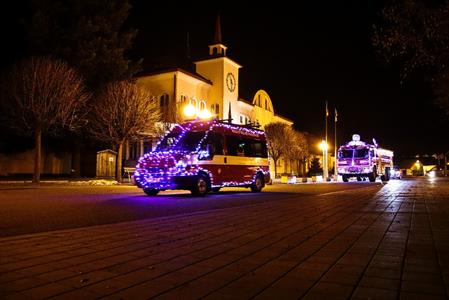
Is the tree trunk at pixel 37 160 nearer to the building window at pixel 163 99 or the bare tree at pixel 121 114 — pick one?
the bare tree at pixel 121 114

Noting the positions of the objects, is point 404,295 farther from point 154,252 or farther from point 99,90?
point 99,90

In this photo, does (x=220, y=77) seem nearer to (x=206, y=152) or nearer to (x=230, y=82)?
(x=230, y=82)

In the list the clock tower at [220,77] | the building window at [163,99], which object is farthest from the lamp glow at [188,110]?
the clock tower at [220,77]

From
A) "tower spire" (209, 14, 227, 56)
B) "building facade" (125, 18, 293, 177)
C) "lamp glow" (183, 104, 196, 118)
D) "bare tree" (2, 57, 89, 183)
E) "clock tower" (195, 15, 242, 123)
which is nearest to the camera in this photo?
"bare tree" (2, 57, 89, 183)

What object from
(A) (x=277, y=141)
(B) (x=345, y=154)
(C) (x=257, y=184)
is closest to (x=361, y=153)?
(B) (x=345, y=154)

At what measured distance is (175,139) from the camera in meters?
18.3

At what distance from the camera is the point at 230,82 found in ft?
177

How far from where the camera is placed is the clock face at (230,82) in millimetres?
53344

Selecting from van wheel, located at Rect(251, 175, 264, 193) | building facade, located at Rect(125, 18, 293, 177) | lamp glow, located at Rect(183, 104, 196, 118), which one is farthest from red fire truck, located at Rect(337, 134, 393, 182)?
van wheel, located at Rect(251, 175, 264, 193)

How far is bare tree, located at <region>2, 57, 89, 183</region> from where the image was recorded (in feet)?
93.2

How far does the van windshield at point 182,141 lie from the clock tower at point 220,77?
3274cm

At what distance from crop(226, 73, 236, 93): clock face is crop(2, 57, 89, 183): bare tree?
25.5 m

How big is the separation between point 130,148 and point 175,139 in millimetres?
31060

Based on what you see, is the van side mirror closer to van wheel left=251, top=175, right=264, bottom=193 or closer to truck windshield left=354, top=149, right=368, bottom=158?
van wheel left=251, top=175, right=264, bottom=193
